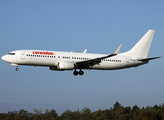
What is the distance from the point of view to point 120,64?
59.2 m

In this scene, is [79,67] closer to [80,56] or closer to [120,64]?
[80,56]

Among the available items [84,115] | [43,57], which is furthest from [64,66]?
[84,115]

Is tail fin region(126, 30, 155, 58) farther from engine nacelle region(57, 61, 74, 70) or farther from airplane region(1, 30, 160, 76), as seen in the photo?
engine nacelle region(57, 61, 74, 70)

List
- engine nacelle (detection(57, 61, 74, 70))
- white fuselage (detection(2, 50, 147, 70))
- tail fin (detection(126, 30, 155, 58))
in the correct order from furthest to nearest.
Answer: tail fin (detection(126, 30, 155, 58)), engine nacelle (detection(57, 61, 74, 70)), white fuselage (detection(2, 50, 147, 70))

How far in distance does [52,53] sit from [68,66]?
3.91m

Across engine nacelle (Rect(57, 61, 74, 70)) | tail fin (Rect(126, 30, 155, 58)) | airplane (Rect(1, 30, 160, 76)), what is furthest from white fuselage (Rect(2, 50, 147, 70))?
tail fin (Rect(126, 30, 155, 58))

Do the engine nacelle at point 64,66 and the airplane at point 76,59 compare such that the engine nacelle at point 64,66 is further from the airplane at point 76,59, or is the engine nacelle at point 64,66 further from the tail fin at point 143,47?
the tail fin at point 143,47

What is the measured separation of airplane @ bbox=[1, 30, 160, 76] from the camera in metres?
53.2

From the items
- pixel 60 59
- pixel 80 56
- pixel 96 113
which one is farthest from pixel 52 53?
pixel 96 113

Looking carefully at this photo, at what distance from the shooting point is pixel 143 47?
62.8 metres

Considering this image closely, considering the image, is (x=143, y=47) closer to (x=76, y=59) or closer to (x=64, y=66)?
(x=76, y=59)

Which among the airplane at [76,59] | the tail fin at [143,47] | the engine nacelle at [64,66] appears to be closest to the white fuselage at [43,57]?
the airplane at [76,59]

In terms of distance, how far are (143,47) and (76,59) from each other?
53.9ft

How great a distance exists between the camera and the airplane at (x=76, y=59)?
53.2m
